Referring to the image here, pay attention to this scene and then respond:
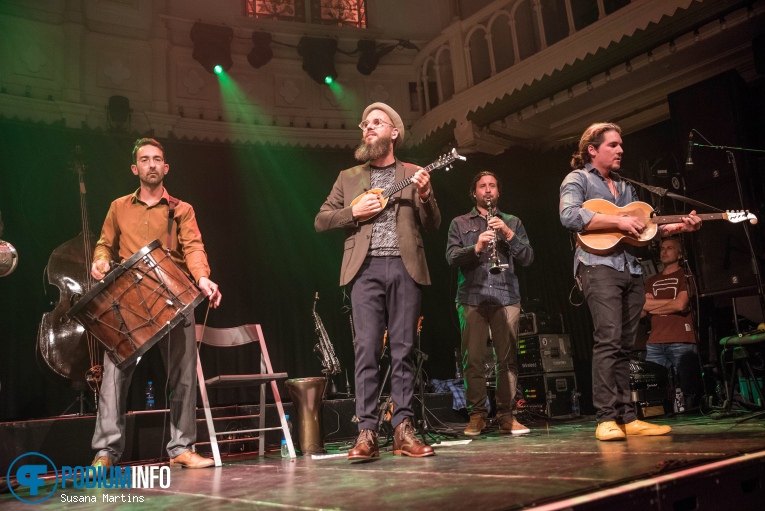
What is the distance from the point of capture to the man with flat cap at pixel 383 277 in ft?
11.1

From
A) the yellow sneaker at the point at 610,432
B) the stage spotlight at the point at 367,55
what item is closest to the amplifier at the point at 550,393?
the yellow sneaker at the point at 610,432

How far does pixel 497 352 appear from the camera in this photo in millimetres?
5125

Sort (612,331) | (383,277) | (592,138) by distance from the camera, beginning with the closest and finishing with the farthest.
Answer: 1. (383,277)
2. (612,331)
3. (592,138)

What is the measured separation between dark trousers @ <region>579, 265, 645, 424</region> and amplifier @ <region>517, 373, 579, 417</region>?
128 inches

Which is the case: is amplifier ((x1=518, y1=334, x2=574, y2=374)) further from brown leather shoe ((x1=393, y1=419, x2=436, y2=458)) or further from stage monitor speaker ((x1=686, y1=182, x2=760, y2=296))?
brown leather shoe ((x1=393, y1=419, x2=436, y2=458))

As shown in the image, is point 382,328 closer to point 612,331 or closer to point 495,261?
point 612,331

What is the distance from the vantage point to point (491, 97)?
9273 millimetres

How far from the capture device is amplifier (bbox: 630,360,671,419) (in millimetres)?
6273

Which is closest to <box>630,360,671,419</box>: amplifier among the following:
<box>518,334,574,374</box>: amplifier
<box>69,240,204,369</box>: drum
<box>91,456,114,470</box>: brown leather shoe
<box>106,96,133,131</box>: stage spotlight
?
<box>518,334,574,374</box>: amplifier

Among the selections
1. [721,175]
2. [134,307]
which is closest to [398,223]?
[134,307]

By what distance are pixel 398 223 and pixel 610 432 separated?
5.44 ft

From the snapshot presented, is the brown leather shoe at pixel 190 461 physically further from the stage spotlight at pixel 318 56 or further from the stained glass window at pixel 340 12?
the stained glass window at pixel 340 12

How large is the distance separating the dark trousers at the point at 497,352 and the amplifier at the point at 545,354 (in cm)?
220

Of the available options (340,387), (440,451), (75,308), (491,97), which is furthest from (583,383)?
(75,308)
